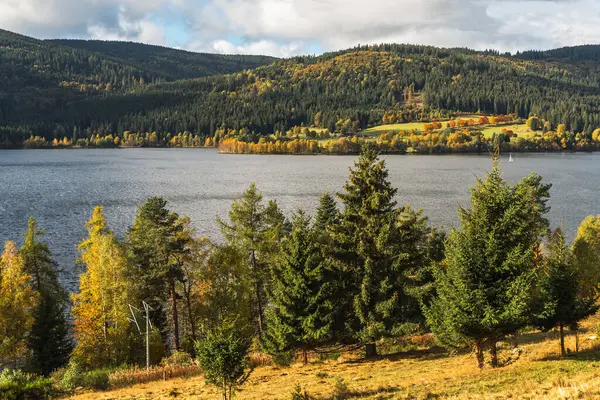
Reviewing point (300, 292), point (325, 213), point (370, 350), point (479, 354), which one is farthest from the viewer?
point (325, 213)

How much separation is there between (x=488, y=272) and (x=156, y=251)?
75.7 feet

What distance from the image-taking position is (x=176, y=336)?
38.2 meters

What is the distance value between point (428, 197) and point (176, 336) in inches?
3007

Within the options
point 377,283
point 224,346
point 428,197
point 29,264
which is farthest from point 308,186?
point 224,346

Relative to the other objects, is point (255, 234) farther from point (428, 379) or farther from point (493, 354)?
point (493, 354)

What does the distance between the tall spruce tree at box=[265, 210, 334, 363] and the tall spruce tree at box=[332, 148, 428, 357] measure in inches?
74.8

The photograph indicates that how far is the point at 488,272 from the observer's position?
24.3m

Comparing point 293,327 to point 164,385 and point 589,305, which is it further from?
point 589,305

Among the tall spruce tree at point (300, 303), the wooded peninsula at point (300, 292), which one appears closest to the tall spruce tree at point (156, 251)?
the wooded peninsula at point (300, 292)

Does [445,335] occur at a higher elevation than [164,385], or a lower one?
higher

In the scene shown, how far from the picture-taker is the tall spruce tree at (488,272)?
2355 centimetres

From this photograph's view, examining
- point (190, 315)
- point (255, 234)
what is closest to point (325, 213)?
point (255, 234)

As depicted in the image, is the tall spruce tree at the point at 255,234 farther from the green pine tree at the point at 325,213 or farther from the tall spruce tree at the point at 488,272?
the tall spruce tree at the point at 488,272

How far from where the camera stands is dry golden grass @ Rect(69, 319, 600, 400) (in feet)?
65.7
